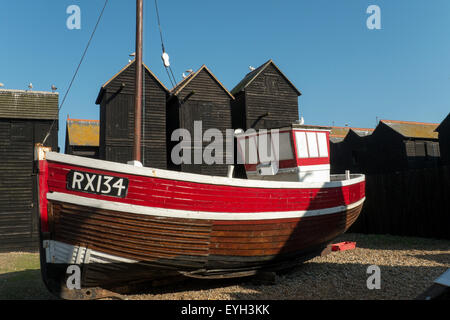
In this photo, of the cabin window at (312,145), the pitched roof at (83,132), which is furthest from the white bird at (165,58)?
the pitched roof at (83,132)

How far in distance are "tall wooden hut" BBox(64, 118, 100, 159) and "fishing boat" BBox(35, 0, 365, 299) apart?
848 inches

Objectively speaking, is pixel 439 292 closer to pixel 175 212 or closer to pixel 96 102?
pixel 175 212

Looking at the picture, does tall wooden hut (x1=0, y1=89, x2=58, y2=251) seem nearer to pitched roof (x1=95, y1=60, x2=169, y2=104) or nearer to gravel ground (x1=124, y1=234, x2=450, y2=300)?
pitched roof (x1=95, y1=60, x2=169, y2=104)

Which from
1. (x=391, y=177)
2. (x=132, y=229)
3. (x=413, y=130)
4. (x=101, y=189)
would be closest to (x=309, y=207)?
(x=132, y=229)

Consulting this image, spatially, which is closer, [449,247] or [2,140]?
[449,247]

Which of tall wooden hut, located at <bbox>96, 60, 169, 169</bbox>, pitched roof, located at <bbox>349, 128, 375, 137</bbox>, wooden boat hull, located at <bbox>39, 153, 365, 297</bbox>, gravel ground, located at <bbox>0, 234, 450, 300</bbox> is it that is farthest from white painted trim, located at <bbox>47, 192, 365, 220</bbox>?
pitched roof, located at <bbox>349, 128, 375, 137</bbox>

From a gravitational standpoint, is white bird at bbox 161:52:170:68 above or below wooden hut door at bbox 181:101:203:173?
above

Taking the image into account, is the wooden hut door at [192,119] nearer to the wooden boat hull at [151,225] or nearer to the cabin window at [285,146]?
the cabin window at [285,146]

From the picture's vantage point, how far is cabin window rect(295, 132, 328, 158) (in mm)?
8055

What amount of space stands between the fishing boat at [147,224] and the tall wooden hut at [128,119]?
37.2ft

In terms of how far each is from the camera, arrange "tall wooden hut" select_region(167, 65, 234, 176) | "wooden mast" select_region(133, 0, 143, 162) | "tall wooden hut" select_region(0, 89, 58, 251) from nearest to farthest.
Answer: "wooden mast" select_region(133, 0, 143, 162) < "tall wooden hut" select_region(0, 89, 58, 251) < "tall wooden hut" select_region(167, 65, 234, 176)

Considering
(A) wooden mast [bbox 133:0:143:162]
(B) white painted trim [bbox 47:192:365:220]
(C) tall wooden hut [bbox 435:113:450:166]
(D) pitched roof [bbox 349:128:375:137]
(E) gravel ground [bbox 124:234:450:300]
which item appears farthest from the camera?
(D) pitched roof [bbox 349:128:375:137]

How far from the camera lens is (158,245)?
5469mm
